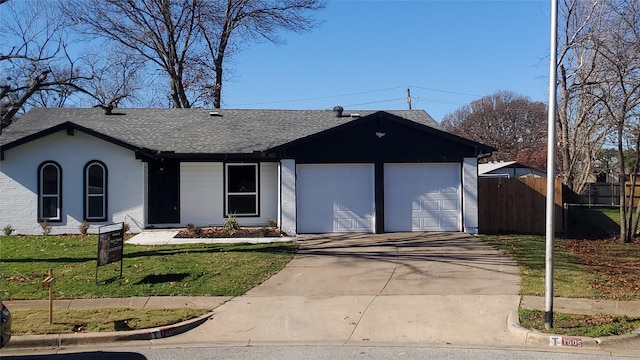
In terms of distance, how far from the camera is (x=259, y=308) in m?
8.66

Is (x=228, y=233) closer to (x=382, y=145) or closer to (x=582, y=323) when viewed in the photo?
(x=382, y=145)

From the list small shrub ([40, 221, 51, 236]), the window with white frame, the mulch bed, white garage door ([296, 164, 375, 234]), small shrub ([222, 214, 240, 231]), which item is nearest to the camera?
the mulch bed

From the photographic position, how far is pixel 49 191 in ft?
56.9

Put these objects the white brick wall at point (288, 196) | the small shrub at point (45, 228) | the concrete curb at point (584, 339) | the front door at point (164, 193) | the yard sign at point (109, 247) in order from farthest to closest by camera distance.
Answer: the front door at point (164, 193), the small shrub at point (45, 228), the white brick wall at point (288, 196), the yard sign at point (109, 247), the concrete curb at point (584, 339)

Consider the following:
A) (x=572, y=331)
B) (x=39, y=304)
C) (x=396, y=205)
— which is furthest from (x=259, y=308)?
(x=396, y=205)

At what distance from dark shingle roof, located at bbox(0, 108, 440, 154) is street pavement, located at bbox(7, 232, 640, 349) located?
25.3ft

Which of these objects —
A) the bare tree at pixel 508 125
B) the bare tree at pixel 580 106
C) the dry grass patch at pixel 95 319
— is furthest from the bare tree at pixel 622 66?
the bare tree at pixel 508 125

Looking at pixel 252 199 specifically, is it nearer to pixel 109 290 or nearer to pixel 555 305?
pixel 109 290

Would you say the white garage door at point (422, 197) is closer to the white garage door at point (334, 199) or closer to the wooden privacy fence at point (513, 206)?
the white garage door at point (334, 199)

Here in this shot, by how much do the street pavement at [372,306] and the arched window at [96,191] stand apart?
8.27 m

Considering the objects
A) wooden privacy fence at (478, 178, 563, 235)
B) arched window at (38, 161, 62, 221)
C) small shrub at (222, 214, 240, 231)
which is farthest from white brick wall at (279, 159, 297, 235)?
arched window at (38, 161, 62, 221)

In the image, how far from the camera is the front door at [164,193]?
18.2 metres

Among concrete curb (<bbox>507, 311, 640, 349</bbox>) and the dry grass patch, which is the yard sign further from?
concrete curb (<bbox>507, 311, 640, 349</bbox>)

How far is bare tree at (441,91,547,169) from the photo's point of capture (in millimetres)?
Result: 63781
